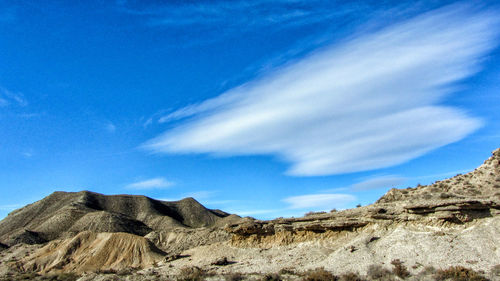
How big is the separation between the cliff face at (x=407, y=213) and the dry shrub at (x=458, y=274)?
417 centimetres

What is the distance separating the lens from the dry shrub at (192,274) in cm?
2194

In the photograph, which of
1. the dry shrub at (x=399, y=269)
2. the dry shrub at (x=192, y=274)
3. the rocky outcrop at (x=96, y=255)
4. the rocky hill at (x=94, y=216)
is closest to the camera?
the dry shrub at (x=399, y=269)

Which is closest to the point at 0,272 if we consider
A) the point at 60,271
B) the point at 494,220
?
the point at 60,271

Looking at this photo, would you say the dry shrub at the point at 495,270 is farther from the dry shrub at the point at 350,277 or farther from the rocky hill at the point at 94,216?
the rocky hill at the point at 94,216

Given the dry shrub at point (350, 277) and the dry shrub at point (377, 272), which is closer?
the dry shrub at point (377, 272)

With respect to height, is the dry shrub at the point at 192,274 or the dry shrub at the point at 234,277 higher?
the dry shrub at the point at 192,274

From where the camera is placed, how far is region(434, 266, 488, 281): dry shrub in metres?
15.4

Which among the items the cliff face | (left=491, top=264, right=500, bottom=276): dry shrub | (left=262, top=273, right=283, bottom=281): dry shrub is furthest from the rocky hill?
(left=491, top=264, right=500, bottom=276): dry shrub

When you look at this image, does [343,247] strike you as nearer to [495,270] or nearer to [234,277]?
[234,277]

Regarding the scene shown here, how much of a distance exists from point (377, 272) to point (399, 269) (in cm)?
103

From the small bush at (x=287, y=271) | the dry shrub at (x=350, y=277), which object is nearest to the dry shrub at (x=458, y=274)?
the dry shrub at (x=350, y=277)

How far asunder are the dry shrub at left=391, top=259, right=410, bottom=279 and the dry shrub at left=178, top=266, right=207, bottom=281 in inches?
428

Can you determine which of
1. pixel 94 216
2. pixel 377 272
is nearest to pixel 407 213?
pixel 377 272

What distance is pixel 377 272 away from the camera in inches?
696
